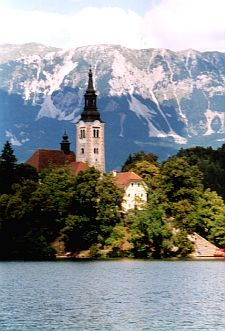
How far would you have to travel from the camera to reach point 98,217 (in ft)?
472

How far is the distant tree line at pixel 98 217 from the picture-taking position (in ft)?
461

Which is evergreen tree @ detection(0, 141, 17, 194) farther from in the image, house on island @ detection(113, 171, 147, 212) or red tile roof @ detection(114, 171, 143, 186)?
red tile roof @ detection(114, 171, 143, 186)

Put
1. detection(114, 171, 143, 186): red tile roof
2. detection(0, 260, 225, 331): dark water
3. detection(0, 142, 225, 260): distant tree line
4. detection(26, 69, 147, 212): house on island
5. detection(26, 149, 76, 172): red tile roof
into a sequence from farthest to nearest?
detection(26, 149, 76, 172): red tile roof < detection(114, 171, 143, 186): red tile roof < detection(26, 69, 147, 212): house on island < detection(0, 142, 225, 260): distant tree line < detection(0, 260, 225, 331): dark water

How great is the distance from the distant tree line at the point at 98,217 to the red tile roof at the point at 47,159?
82.0ft

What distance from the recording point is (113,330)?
201 ft

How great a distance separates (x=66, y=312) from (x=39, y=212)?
74061 millimetres

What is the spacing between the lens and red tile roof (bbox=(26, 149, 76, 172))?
180375 millimetres

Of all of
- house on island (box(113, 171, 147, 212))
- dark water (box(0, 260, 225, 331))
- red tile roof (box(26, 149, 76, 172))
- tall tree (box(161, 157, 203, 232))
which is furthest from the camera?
red tile roof (box(26, 149, 76, 172))

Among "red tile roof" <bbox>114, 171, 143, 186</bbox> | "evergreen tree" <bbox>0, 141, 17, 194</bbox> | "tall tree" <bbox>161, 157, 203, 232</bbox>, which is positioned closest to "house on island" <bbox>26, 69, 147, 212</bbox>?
"red tile roof" <bbox>114, 171, 143, 186</bbox>

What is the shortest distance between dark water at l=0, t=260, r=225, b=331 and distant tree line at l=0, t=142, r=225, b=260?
21.0 m

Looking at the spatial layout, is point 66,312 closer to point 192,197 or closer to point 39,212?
point 39,212

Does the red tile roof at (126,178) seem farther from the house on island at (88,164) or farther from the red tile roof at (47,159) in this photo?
the red tile roof at (47,159)

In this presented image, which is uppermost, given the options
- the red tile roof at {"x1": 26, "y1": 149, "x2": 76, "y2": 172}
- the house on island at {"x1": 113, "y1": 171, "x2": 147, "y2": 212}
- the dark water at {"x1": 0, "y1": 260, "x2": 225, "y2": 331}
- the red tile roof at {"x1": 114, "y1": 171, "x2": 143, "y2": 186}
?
the red tile roof at {"x1": 26, "y1": 149, "x2": 76, "y2": 172}

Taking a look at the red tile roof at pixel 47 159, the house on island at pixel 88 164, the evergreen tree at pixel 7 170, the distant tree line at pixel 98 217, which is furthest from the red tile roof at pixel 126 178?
the evergreen tree at pixel 7 170
